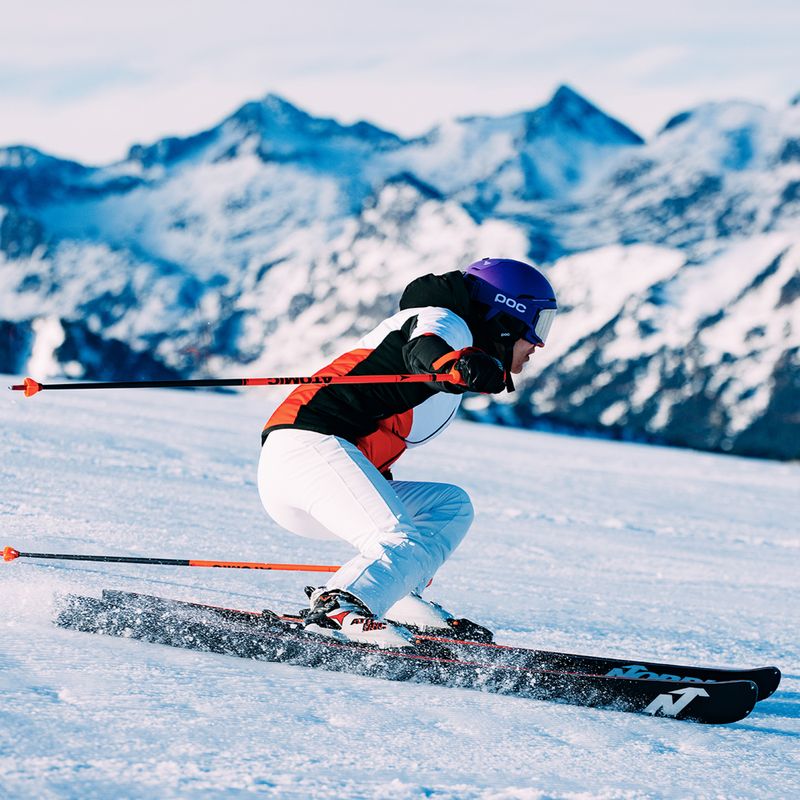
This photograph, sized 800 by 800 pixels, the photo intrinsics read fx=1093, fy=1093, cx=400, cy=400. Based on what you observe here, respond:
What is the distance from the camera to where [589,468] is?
18.9 meters

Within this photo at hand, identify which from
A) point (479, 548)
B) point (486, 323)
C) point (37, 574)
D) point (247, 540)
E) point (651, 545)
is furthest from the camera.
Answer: point (651, 545)

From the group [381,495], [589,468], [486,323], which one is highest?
[486,323]

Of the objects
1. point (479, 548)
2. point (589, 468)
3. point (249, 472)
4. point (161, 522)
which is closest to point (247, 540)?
point (161, 522)

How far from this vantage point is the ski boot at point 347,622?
12.3 feet

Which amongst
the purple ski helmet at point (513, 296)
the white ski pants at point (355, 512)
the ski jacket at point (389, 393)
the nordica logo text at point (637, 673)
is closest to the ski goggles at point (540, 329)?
the purple ski helmet at point (513, 296)

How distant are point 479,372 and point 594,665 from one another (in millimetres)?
1138

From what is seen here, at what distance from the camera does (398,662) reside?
12.4 feet

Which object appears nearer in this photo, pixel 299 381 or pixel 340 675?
pixel 340 675

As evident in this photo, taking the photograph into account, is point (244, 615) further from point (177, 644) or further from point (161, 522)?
point (161, 522)

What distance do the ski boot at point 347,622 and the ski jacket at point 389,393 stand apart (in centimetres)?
60

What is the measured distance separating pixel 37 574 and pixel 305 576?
1535mm

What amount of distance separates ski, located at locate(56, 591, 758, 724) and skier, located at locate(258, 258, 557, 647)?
0.28ft

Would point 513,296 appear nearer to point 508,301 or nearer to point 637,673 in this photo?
point 508,301

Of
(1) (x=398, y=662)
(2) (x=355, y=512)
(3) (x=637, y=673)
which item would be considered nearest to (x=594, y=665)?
(3) (x=637, y=673)
